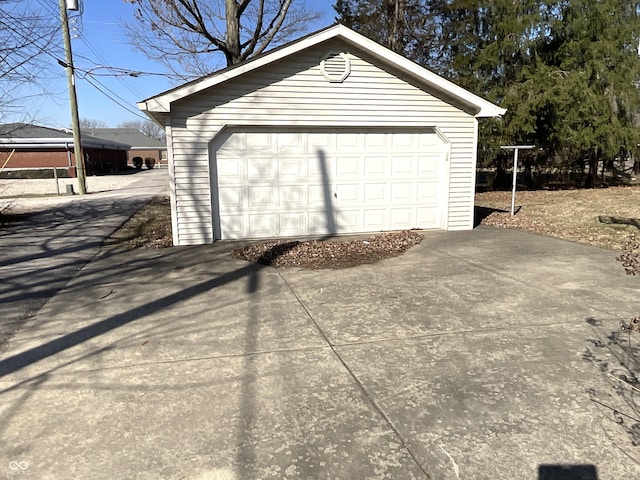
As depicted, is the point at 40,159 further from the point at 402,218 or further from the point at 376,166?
the point at 402,218

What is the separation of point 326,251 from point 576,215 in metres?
8.55

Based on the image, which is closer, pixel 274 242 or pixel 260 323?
pixel 260 323

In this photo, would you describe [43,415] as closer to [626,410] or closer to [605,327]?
[626,410]

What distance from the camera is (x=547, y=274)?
6836 millimetres

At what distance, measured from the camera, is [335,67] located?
9.54m

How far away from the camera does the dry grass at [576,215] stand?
10195 millimetres

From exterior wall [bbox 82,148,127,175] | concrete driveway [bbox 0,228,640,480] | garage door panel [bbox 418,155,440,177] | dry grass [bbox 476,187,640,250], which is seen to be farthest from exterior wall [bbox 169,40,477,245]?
exterior wall [bbox 82,148,127,175]

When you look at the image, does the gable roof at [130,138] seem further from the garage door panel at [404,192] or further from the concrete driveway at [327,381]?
the concrete driveway at [327,381]

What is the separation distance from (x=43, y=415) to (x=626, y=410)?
397 centimetres

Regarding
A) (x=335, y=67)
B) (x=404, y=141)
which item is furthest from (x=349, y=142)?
(x=335, y=67)

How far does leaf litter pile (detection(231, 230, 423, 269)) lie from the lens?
26.0 feet

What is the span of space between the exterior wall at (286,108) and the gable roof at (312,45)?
9.0 inches

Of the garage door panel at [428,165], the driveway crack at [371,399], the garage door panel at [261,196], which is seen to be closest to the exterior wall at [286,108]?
the garage door panel at [428,165]

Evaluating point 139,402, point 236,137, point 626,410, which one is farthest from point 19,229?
point 626,410
